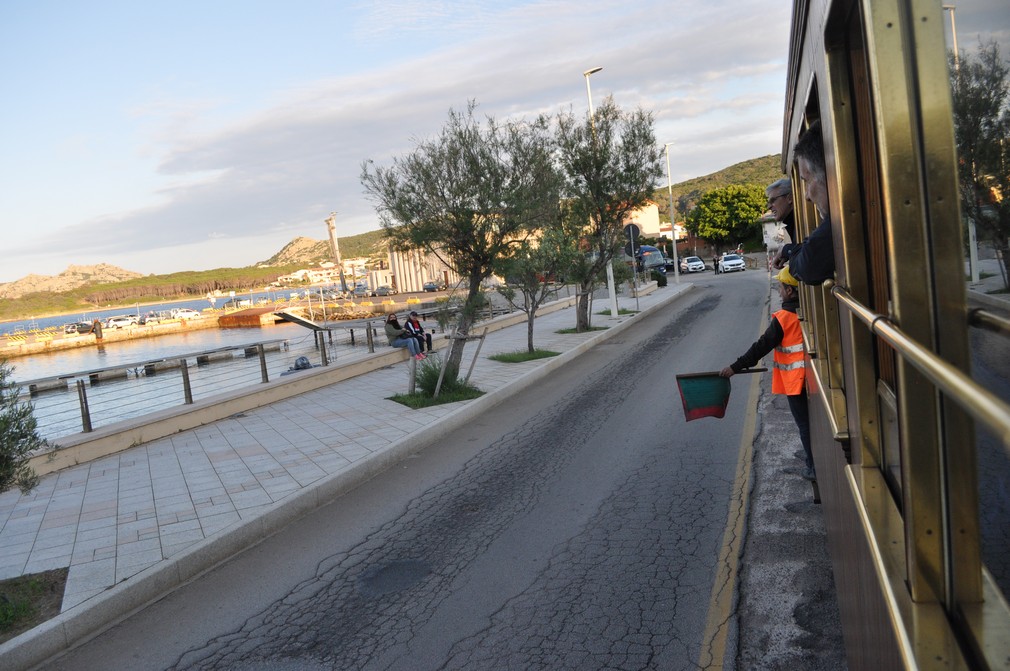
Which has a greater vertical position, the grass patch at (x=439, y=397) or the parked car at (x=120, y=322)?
the parked car at (x=120, y=322)

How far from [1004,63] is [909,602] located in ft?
3.25

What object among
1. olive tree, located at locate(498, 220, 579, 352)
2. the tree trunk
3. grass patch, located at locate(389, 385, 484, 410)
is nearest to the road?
grass patch, located at locate(389, 385, 484, 410)

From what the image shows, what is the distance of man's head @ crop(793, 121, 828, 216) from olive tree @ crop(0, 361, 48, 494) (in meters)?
5.04

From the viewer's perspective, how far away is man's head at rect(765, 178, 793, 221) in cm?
529

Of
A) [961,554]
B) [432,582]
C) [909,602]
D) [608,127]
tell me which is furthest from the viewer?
[608,127]

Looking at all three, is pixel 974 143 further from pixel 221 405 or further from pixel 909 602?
pixel 221 405

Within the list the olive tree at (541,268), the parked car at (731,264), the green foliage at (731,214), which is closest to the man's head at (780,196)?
the olive tree at (541,268)

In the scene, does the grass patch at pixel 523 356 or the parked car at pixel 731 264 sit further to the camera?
the parked car at pixel 731 264

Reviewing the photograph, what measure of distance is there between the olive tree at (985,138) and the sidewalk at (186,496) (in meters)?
5.07

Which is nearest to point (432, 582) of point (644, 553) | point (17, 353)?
point (644, 553)

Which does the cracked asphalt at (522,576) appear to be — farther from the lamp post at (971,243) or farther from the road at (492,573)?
the lamp post at (971,243)

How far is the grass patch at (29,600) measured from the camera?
4520 millimetres

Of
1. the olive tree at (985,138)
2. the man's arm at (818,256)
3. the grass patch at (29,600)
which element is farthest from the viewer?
the grass patch at (29,600)

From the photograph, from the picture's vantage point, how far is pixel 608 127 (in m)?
20.3
